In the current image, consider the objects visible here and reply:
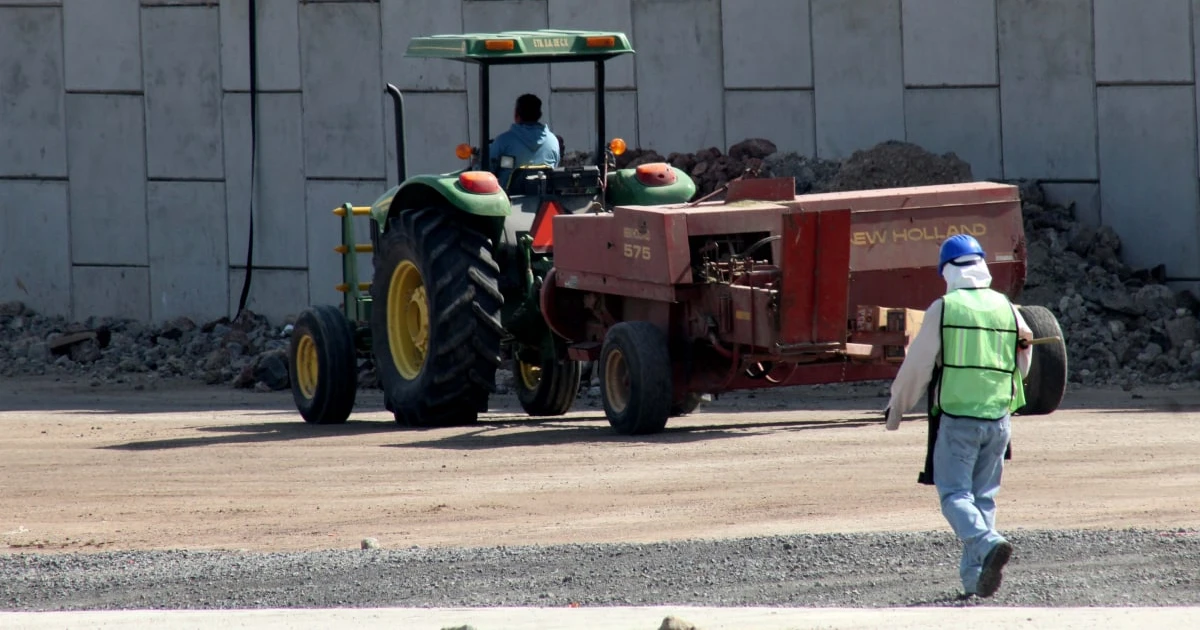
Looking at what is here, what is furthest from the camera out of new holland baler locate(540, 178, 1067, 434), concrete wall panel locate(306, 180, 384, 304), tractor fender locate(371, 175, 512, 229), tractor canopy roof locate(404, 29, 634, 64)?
concrete wall panel locate(306, 180, 384, 304)

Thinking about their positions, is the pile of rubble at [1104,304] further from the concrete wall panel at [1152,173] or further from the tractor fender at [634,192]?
the tractor fender at [634,192]

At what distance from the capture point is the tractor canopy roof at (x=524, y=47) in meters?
13.5

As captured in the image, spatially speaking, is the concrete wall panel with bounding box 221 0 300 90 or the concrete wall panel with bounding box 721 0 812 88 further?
the concrete wall panel with bounding box 221 0 300 90

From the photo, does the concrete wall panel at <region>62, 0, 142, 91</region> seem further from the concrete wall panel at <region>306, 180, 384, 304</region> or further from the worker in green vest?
the worker in green vest

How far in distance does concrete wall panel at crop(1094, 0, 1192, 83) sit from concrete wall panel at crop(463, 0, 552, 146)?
5.96m

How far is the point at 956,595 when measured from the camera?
24.8 feet

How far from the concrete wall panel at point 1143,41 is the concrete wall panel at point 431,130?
7.00m

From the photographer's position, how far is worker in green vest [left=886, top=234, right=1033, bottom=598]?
24.3 feet

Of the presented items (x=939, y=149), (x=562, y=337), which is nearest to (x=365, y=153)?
(x=939, y=149)

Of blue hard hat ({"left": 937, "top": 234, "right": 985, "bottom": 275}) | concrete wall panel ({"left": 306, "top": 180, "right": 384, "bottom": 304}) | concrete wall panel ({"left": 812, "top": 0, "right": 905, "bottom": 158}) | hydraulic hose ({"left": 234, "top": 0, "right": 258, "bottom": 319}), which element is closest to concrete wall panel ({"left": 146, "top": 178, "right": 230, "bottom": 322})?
hydraulic hose ({"left": 234, "top": 0, "right": 258, "bottom": 319})

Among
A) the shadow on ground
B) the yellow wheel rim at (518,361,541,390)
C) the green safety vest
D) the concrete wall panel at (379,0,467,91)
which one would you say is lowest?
the shadow on ground

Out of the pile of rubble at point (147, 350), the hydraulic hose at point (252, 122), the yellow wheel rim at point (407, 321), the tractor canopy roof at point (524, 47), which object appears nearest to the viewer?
the tractor canopy roof at point (524, 47)

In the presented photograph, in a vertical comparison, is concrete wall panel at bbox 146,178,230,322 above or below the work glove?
above

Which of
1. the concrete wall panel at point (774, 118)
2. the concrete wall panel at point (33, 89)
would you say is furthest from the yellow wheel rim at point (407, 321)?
the concrete wall panel at point (33, 89)
